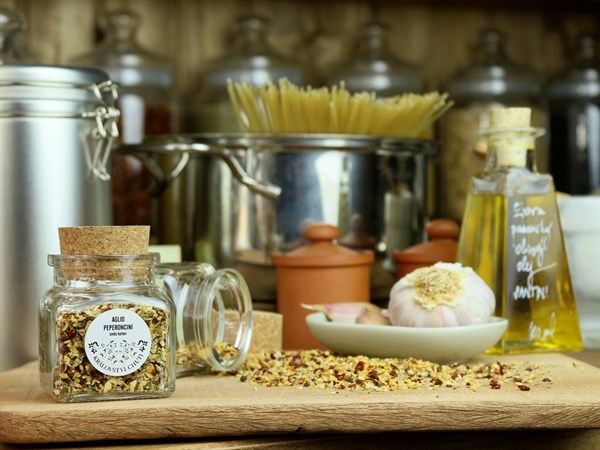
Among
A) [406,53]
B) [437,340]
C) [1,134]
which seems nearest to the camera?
[437,340]

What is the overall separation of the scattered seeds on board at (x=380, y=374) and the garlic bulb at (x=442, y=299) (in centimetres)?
4

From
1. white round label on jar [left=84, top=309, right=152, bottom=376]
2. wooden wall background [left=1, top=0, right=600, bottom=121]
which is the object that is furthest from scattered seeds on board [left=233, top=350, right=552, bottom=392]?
wooden wall background [left=1, top=0, right=600, bottom=121]

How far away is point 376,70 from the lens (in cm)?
149

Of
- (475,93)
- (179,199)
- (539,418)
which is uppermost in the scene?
(475,93)

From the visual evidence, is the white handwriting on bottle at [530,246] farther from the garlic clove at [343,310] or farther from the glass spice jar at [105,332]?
the glass spice jar at [105,332]

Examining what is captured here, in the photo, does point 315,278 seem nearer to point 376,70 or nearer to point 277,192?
point 277,192

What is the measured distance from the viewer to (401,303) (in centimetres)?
90

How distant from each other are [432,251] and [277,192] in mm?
176

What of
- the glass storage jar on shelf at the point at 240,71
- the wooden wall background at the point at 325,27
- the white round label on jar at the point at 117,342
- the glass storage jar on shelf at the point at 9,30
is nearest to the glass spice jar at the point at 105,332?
the white round label on jar at the point at 117,342

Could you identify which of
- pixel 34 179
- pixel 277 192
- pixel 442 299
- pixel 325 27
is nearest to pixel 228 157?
pixel 277 192

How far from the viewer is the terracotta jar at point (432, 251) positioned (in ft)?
3.67

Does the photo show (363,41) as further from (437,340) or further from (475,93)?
(437,340)

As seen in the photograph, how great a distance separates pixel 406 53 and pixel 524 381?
0.91 m

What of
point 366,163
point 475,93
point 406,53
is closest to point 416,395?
point 366,163
